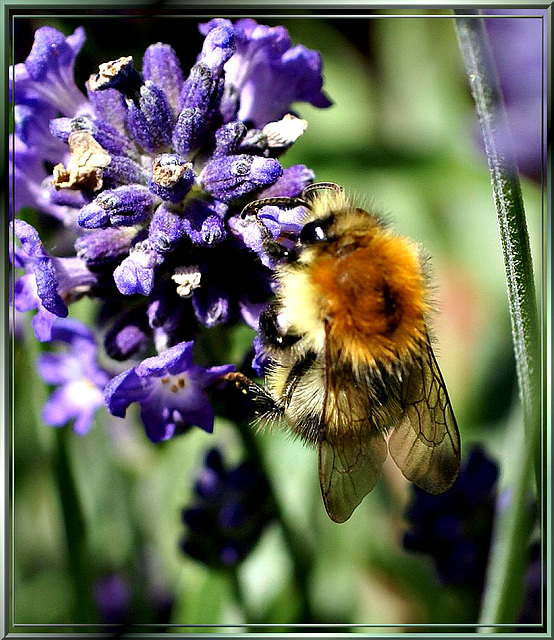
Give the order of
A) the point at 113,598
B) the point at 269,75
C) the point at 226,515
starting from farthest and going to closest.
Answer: the point at 113,598, the point at 226,515, the point at 269,75

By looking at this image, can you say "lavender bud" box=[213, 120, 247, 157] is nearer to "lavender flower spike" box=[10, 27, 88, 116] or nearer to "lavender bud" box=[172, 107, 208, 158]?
"lavender bud" box=[172, 107, 208, 158]

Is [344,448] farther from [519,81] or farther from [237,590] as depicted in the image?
[519,81]

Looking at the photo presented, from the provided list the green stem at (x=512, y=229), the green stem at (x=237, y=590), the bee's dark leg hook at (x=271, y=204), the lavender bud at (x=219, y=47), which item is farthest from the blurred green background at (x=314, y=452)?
the bee's dark leg hook at (x=271, y=204)

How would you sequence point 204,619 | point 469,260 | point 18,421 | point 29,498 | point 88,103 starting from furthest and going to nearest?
point 469,260
point 29,498
point 18,421
point 204,619
point 88,103

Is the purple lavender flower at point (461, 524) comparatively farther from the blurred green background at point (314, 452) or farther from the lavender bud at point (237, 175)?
the lavender bud at point (237, 175)

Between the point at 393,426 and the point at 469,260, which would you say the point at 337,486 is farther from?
the point at 469,260

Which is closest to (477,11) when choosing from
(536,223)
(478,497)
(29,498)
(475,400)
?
(478,497)

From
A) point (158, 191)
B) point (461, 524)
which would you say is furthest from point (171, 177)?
point (461, 524)
